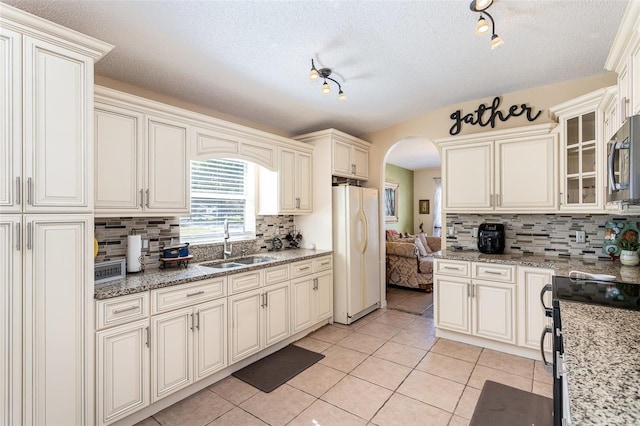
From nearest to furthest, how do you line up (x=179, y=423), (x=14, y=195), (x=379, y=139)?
(x=14, y=195), (x=179, y=423), (x=379, y=139)

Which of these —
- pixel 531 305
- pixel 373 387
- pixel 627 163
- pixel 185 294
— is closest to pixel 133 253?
pixel 185 294

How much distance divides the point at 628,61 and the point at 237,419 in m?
3.31

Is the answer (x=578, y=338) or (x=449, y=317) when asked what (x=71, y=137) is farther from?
(x=449, y=317)

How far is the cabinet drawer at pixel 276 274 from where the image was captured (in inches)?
119

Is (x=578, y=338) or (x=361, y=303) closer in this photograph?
(x=578, y=338)

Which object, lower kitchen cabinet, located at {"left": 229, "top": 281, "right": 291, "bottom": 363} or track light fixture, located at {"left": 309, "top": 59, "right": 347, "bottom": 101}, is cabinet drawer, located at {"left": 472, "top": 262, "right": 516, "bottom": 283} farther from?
track light fixture, located at {"left": 309, "top": 59, "right": 347, "bottom": 101}

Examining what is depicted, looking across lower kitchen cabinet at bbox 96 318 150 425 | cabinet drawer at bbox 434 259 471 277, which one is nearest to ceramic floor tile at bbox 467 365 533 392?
cabinet drawer at bbox 434 259 471 277

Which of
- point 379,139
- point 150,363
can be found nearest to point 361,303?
point 379,139

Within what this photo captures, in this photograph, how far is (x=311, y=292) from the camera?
3.56 metres

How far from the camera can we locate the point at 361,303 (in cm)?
407

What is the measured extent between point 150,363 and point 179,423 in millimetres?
442

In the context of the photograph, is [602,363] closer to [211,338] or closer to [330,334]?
[211,338]

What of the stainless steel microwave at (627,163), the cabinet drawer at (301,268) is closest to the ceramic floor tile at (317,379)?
the cabinet drawer at (301,268)

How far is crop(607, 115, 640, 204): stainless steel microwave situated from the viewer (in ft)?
4.33
